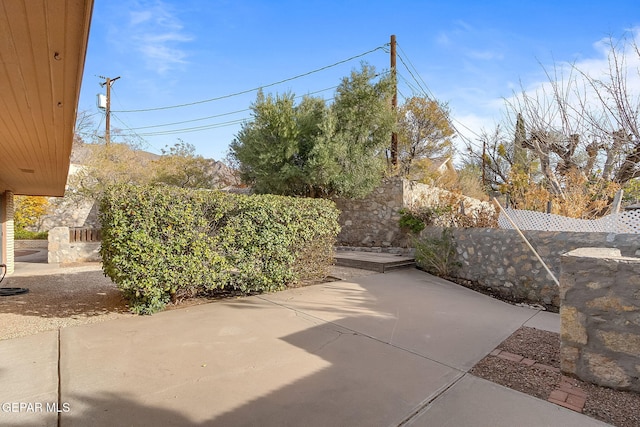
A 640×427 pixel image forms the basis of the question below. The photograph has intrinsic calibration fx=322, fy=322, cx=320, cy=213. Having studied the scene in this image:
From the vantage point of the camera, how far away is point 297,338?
11.2ft

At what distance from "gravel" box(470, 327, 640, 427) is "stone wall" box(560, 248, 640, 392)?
0.12 m

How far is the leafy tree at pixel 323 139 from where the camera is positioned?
377 inches

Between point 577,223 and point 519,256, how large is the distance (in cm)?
97

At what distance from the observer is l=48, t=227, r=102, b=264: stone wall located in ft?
31.7

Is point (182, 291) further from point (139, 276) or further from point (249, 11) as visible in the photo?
point (249, 11)

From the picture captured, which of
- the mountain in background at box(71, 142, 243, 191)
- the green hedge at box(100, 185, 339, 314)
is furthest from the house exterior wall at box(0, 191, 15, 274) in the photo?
the green hedge at box(100, 185, 339, 314)

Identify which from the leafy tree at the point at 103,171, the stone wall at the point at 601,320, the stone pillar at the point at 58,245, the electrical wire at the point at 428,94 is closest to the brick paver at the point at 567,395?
the stone wall at the point at 601,320

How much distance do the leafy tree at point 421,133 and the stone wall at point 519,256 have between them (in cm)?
800

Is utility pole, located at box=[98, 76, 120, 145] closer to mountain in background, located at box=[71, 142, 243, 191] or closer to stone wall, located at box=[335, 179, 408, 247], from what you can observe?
mountain in background, located at box=[71, 142, 243, 191]

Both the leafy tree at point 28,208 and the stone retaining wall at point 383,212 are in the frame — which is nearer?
the stone retaining wall at point 383,212

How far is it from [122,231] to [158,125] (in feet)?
53.6

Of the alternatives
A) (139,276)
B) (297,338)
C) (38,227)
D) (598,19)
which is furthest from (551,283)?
(38,227)

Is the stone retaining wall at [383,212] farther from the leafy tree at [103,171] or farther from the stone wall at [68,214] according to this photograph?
the stone wall at [68,214]

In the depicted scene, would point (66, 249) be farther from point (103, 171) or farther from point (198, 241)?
point (198, 241)
